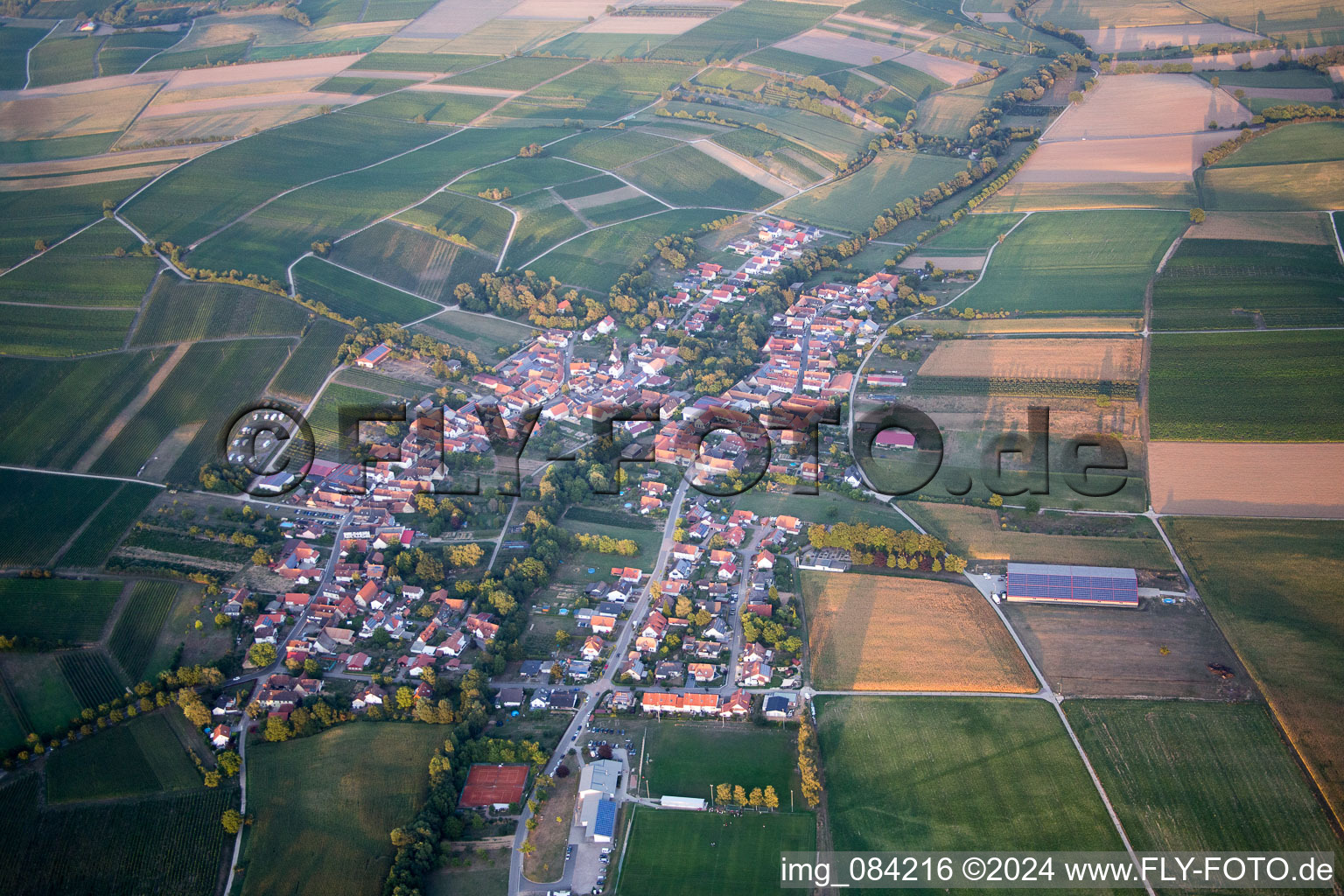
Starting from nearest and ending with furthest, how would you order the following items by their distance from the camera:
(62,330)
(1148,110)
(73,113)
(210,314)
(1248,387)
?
(1248,387) < (62,330) < (210,314) < (1148,110) < (73,113)

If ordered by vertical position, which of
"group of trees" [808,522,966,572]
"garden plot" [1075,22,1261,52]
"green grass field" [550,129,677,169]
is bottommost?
Answer: "group of trees" [808,522,966,572]

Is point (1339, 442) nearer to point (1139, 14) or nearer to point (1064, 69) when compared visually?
point (1064, 69)

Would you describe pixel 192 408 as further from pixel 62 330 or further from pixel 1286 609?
pixel 1286 609

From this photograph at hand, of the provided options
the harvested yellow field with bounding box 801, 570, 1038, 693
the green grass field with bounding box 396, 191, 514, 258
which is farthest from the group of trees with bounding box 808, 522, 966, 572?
the green grass field with bounding box 396, 191, 514, 258

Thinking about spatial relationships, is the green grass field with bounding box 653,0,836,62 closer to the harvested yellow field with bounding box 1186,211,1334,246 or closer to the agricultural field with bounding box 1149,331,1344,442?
the harvested yellow field with bounding box 1186,211,1334,246

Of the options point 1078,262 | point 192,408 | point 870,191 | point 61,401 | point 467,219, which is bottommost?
point 192,408

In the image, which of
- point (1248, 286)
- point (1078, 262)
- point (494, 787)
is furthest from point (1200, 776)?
point (1078, 262)
